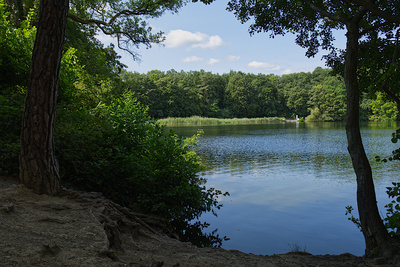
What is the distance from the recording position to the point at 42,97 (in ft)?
15.3

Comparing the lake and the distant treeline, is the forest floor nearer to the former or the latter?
the lake

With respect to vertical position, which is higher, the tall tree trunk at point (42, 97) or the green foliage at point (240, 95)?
the green foliage at point (240, 95)

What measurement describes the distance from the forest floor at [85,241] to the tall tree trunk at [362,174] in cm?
48

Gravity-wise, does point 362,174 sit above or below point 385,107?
below

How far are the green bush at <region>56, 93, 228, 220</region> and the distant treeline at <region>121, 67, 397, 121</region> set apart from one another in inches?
2575

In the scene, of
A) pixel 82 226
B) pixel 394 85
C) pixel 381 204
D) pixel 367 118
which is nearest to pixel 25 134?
pixel 82 226

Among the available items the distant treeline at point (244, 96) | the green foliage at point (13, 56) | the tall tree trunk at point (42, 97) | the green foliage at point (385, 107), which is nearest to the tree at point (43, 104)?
the tall tree trunk at point (42, 97)

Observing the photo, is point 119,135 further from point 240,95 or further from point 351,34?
point 240,95

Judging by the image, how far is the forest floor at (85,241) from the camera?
3.00m

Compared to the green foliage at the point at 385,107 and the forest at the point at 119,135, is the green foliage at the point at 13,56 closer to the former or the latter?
the forest at the point at 119,135

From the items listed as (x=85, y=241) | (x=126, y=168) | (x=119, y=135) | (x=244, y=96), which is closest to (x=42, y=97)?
(x=85, y=241)

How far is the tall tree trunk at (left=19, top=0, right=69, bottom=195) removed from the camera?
4.65 metres

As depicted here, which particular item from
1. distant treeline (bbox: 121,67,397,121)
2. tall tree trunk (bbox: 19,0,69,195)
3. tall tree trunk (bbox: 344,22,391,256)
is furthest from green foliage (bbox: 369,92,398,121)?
distant treeline (bbox: 121,67,397,121)

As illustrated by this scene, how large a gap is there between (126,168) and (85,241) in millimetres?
4083
